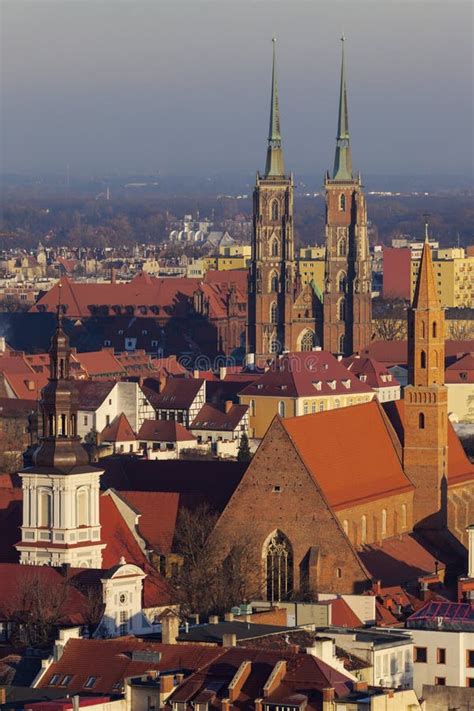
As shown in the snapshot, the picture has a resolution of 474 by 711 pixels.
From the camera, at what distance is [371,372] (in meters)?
107

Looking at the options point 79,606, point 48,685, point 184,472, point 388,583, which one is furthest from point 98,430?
point 48,685

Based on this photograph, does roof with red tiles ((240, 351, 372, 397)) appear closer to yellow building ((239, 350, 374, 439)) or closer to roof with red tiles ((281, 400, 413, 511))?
yellow building ((239, 350, 374, 439))

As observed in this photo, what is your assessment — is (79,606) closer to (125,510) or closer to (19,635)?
(19,635)

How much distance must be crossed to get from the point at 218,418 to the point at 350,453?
35.1 metres

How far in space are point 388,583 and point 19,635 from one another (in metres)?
10.2

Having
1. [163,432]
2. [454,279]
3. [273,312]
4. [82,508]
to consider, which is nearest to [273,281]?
[273,312]

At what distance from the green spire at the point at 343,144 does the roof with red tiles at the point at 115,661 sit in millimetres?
86657

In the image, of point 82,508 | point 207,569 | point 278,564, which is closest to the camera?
point 82,508

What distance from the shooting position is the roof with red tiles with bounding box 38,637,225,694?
4191cm

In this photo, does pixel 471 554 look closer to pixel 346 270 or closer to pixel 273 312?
pixel 273 312

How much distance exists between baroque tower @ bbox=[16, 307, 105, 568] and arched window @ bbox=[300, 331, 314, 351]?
227 ft

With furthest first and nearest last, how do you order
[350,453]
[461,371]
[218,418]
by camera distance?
[461,371] → [218,418] → [350,453]

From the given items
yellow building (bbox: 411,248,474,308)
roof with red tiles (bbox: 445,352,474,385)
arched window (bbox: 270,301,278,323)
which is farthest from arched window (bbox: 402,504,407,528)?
yellow building (bbox: 411,248,474,308)

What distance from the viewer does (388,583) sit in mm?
58062
